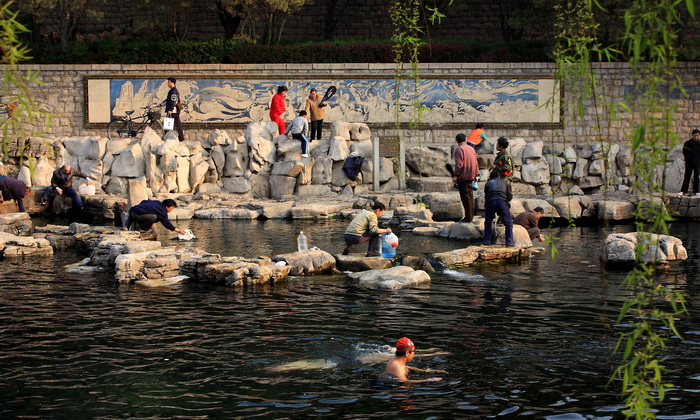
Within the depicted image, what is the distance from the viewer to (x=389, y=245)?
569 inches

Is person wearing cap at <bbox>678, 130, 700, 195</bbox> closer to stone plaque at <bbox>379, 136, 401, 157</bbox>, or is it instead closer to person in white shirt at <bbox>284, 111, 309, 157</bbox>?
stone plaque at <bbox>379, 136, 401, 157</bbox>

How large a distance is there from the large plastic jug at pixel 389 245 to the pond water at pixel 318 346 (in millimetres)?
1093

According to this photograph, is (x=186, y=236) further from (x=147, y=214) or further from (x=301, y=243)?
(x=301, y=243)

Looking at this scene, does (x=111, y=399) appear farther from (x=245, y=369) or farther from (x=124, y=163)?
(x=124, y=163)

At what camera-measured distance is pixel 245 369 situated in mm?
8695

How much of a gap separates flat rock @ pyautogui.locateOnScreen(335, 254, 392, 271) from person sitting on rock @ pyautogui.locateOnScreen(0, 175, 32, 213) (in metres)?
9.93

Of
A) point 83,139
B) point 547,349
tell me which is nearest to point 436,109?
point 83,139

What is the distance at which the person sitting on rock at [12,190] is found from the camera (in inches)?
786

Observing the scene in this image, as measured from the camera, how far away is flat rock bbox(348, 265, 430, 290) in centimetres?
1261

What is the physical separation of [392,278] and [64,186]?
11561 millimetres

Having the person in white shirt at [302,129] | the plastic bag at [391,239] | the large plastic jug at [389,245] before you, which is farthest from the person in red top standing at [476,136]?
the plastic bag at [391,239]

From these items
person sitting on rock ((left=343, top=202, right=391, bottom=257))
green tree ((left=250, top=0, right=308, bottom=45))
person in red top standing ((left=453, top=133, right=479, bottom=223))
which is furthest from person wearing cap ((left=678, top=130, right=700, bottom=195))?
green tree ((left=250, top=0, right=308, bottom=45))

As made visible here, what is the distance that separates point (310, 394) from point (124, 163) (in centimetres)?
1701

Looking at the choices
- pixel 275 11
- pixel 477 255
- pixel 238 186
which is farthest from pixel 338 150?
pixel 275 11
